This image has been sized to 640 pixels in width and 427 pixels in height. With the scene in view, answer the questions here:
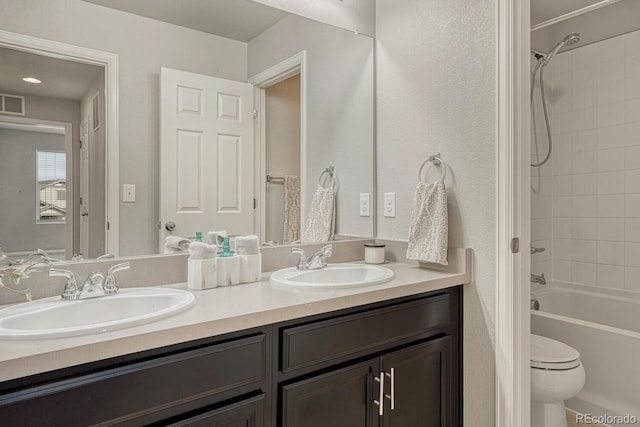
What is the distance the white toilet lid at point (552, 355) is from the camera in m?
1.78

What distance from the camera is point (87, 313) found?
1.15 meters

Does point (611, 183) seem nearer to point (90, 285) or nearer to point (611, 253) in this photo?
point (611, 253)

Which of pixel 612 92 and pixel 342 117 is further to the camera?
pixel 612 92

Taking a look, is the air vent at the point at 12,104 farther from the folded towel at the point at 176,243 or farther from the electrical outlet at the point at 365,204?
the electrical outlet at the point at 365,204

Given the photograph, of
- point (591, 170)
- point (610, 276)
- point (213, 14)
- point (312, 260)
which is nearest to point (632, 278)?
point (610, 276)

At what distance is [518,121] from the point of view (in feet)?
4.97

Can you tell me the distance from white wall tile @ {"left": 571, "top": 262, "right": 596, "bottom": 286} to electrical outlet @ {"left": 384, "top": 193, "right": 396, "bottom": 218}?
178cm

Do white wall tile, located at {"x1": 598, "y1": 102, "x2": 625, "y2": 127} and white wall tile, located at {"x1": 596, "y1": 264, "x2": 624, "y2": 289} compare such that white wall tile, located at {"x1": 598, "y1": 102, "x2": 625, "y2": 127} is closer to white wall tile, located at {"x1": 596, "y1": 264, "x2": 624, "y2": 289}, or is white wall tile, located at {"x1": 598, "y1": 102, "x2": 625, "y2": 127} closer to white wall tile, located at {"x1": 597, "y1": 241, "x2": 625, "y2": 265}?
white wall tile, located at {"x1": 597, "y1": 241, "x2": 625, "y2": 265}

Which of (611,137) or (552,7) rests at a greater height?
(552,7)

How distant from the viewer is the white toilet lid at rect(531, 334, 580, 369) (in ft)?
5.85

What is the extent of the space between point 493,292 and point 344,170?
0.90 meters

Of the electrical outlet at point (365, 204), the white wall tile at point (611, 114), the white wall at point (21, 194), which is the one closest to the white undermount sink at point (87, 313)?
the white wall at point (21, 194)

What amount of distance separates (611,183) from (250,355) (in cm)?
274

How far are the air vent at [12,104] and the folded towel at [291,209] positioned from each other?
3.28 feet
